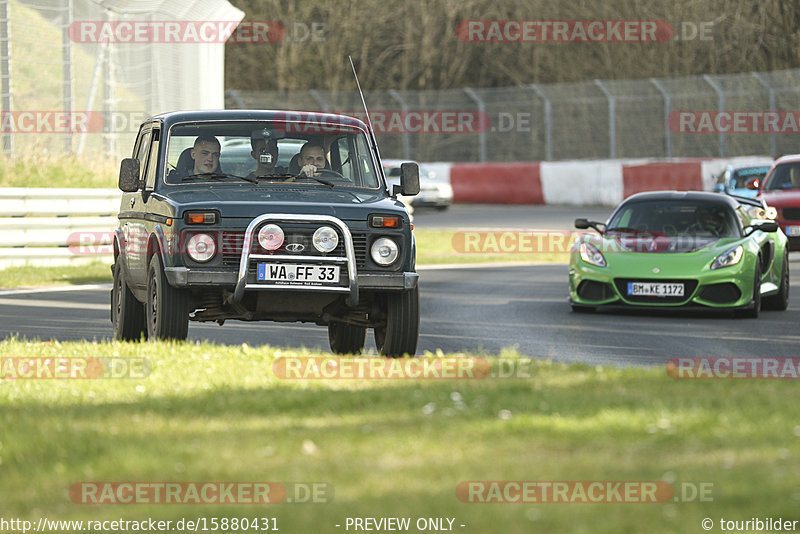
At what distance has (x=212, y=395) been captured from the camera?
294 inches

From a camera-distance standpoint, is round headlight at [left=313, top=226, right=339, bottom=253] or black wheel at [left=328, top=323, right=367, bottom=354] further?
black wheel at [left=328, top=323, right=367, bottom=354]

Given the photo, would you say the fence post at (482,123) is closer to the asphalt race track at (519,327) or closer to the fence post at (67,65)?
the fence post at (67,65)

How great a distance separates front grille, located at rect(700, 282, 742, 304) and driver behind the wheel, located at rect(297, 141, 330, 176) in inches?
211

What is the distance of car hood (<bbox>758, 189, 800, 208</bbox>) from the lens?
2342 centimetres

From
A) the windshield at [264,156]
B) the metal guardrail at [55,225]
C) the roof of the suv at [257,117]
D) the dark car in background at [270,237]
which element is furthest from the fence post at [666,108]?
the dark car in background at [270,237]

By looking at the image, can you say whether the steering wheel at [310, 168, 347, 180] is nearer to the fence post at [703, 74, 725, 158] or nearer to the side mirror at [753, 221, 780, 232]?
the side mirror at [753, 221, 780, 232]

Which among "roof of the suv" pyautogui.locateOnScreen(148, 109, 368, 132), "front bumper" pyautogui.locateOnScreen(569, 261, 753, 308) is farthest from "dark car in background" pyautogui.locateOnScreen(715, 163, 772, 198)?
"roof of the suv" pyautogui.locateOnScreen(148, 109, 368, 132)

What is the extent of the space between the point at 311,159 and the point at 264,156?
0.35 metres

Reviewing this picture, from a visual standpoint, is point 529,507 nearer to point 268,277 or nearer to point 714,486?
point 714,486

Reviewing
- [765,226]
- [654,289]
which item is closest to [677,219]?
[765,226]

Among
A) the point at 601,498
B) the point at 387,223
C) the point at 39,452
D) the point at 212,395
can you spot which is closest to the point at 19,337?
the point at 387,223

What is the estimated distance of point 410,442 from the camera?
19.8 feet

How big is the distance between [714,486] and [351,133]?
6147mm

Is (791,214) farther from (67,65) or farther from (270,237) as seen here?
(270,237)
